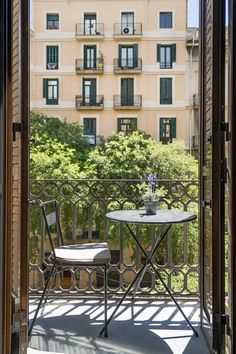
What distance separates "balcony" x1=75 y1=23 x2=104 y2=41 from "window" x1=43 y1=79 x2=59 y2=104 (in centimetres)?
238

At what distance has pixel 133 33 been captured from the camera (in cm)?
1788

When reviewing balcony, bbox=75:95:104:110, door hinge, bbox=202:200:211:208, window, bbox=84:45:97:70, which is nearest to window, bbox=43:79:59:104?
balcony, bbox=75:95:104:110

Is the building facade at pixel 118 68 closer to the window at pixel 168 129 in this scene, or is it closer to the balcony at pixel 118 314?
the window at pixel 168 129

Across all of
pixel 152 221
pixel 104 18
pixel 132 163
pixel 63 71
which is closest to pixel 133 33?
pixel 104 18

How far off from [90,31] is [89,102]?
3373mm

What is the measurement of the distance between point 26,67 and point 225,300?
1.59m

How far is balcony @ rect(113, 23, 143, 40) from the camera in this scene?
58.3ft

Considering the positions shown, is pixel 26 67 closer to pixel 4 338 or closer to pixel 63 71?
pixel 4 338

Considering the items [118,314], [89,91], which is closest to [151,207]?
[118,314]

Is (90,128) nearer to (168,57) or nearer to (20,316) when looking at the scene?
(168,57)

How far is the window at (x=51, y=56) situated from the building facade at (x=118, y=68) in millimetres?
122

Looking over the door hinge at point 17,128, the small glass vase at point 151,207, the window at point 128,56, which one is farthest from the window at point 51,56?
the door hinge at point 17,128

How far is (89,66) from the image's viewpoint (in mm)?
18234

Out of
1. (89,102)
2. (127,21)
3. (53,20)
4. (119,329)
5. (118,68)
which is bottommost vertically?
(119,329)
